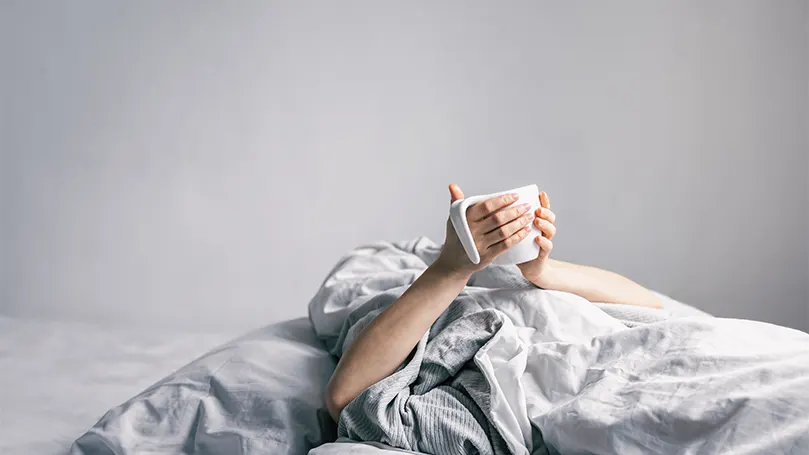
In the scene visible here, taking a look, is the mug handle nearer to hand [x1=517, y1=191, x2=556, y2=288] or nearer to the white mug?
the white mug

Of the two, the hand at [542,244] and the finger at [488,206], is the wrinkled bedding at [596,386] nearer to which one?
the hand at [542,244]

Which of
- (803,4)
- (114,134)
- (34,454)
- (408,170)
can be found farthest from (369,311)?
(803,4)

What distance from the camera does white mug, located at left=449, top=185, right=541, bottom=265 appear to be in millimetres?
1071

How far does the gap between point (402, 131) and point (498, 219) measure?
6.20 feet

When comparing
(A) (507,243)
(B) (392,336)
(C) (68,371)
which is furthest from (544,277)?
(C) (68,371)

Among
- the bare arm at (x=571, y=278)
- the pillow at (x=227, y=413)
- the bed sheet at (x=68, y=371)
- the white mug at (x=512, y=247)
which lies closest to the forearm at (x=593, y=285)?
the bare arm at (x=571, y=278)

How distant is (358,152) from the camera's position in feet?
9.64

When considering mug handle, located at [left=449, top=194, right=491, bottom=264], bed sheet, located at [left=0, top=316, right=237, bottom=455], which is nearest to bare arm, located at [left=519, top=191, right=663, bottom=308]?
mug handle, located at [left=449, top=194, right=491, bottom=264]

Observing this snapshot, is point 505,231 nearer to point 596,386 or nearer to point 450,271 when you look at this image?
point 450,271

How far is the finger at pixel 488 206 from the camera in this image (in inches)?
42.3

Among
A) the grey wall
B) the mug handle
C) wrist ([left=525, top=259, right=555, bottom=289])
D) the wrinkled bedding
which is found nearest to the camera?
the wrinkled bedding

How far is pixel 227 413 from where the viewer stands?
116 centimetres

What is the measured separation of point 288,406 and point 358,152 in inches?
73.8

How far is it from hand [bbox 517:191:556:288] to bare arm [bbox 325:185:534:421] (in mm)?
28
